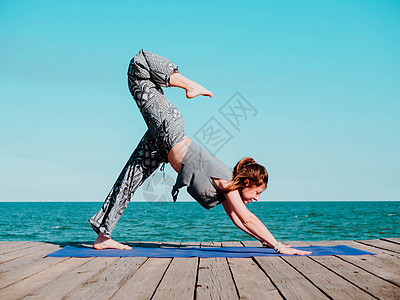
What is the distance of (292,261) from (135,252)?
1.32 m

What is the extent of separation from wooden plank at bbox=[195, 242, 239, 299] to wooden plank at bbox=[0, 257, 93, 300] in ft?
2.82

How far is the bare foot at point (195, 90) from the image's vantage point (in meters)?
3.32

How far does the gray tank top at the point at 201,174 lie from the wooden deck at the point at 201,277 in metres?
0.56

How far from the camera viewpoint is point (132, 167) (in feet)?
11.9

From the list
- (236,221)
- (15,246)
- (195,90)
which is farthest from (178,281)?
(15,246)

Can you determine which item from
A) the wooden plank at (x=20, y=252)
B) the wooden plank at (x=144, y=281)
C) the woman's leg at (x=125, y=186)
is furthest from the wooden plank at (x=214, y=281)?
the wooden plank at (x=20, y=252)

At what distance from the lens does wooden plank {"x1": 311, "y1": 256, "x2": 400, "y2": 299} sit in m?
1.95

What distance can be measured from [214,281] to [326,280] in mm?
640

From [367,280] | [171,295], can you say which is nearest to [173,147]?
[171,295]

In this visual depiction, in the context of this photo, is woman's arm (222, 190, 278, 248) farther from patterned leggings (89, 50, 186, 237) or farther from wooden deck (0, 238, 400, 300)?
patterned leggings (89, 50, 186, 237)

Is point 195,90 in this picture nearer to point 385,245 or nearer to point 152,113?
point 152,113

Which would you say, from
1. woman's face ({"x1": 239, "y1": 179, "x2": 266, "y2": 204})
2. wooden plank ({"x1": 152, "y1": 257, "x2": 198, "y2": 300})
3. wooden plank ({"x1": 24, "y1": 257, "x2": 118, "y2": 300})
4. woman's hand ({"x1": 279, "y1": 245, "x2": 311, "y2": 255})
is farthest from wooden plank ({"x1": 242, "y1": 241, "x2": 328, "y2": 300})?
wooden plank ({"x1": 24, "y1": 257, "x2": 118, "y2": 300})

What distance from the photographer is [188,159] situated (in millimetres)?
3271

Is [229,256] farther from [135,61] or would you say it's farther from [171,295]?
[135,61]
